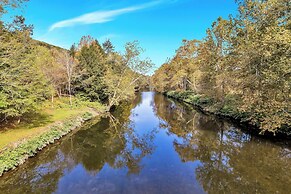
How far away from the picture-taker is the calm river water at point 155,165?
448 inches

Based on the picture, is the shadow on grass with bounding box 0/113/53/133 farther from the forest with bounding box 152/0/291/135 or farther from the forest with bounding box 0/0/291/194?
the forest with bounding box 152/0/291/135

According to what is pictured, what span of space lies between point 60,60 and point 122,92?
1215 centimetres

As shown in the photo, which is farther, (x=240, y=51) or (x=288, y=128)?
(x=240, y=51)

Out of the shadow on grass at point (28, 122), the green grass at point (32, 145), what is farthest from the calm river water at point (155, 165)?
the shadow on grass at point (28, 122)

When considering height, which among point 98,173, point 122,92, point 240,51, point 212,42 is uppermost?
point 212,42

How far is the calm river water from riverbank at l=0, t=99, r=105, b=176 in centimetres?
58

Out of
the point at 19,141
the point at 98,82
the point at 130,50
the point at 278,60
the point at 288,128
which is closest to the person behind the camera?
the point at 19,141

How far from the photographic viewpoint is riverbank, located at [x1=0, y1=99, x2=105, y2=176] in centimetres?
1294

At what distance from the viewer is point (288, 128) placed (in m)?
20.1

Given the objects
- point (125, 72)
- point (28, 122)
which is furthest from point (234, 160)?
point (125, 72)

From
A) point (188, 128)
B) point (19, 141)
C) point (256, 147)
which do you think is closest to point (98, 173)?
point (19, 141)

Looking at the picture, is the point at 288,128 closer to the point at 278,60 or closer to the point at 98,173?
the point at 278,60

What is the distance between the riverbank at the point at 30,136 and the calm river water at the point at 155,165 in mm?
581

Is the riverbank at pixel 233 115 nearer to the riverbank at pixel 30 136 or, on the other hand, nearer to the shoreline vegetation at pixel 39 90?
the shoreline vegetation at pixel 39 90
